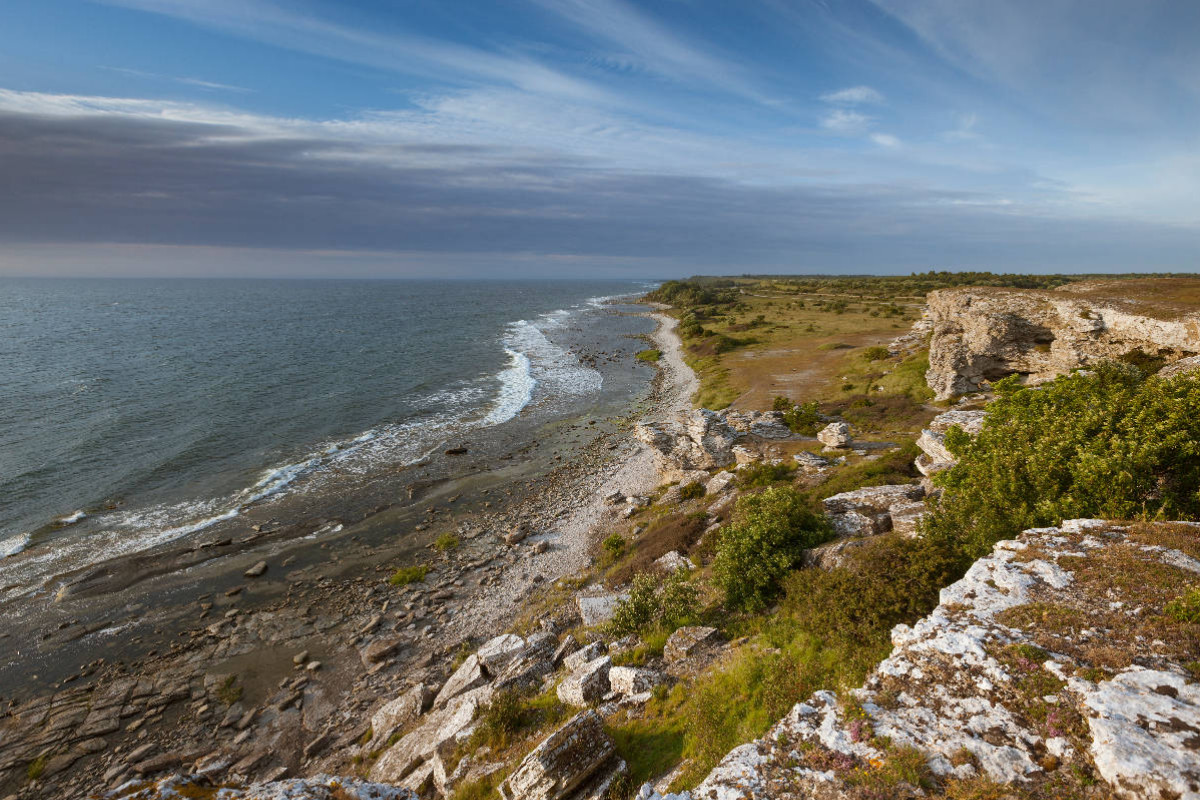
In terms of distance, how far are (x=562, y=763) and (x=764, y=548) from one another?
9.77m

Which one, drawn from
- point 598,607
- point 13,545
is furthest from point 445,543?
point 13,545

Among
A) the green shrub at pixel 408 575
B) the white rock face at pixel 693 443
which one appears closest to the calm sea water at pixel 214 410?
the green shrub at pixel 408 575

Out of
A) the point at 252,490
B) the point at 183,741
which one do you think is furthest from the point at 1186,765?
the point at 252,490

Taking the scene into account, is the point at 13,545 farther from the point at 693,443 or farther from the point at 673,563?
the point at 693,443

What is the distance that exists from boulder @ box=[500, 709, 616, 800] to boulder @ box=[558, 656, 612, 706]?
294cm

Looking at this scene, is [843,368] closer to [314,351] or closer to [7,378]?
[314,351]

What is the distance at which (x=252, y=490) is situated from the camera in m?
37.5

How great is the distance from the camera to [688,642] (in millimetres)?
15906

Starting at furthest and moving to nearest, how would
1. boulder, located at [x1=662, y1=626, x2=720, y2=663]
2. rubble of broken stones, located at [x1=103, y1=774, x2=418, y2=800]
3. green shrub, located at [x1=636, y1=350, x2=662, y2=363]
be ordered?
green shrub, located at [x1=636, y1=350, x2=662, y2=363] < boulder, located at [x1=662, y1=626, x2=720, y2=663] < rubble of broken stones, located at [x1=103, y1=774, x2=418, y2=800]

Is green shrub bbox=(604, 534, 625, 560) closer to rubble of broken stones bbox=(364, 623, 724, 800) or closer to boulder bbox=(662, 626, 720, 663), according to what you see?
rubble of broken stones bbox=(364, 623, 724, 800)

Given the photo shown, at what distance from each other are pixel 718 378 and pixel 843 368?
49.5ft

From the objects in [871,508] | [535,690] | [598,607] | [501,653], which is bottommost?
[501,653]

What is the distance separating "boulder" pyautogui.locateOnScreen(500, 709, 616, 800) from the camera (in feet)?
35.5

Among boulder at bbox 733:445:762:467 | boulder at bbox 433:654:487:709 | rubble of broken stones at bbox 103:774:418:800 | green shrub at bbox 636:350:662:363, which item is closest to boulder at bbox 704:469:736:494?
boulder at bbox 733:445:762:467
